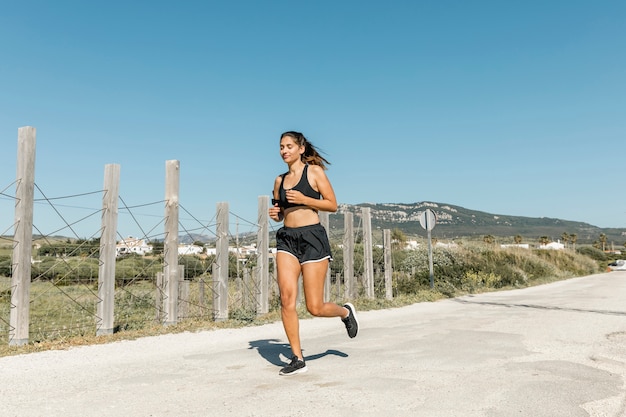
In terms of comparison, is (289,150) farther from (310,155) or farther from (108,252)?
(108,252)

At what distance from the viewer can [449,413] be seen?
3338 mm

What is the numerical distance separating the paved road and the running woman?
0.54 metres

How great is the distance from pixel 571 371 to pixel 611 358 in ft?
3.16

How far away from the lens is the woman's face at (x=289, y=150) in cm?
501

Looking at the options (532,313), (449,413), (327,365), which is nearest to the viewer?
(449,413)

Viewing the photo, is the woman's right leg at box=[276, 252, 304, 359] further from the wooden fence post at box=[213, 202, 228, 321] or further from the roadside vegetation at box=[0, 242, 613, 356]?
the wooden fence post at box=[213, 202, 228, 321]

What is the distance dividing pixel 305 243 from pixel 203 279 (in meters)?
4.53

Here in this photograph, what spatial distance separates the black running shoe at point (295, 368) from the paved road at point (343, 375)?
3.6 inches

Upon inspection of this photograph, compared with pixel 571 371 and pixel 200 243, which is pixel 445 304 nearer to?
pixel 200 243

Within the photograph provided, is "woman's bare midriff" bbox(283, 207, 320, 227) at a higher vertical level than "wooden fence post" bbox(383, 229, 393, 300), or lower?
higher

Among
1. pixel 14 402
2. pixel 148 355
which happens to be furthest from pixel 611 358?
pixel 14 402

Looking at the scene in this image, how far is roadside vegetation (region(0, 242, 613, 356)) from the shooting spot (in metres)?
7.27

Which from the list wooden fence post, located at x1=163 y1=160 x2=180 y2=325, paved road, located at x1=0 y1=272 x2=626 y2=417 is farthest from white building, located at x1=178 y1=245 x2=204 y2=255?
paved road, located at x1=0 y1=272 x2=626 y2=417

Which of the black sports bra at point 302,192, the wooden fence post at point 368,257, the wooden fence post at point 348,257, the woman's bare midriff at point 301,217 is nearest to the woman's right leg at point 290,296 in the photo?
the woman's bare midriff at point 301,217
